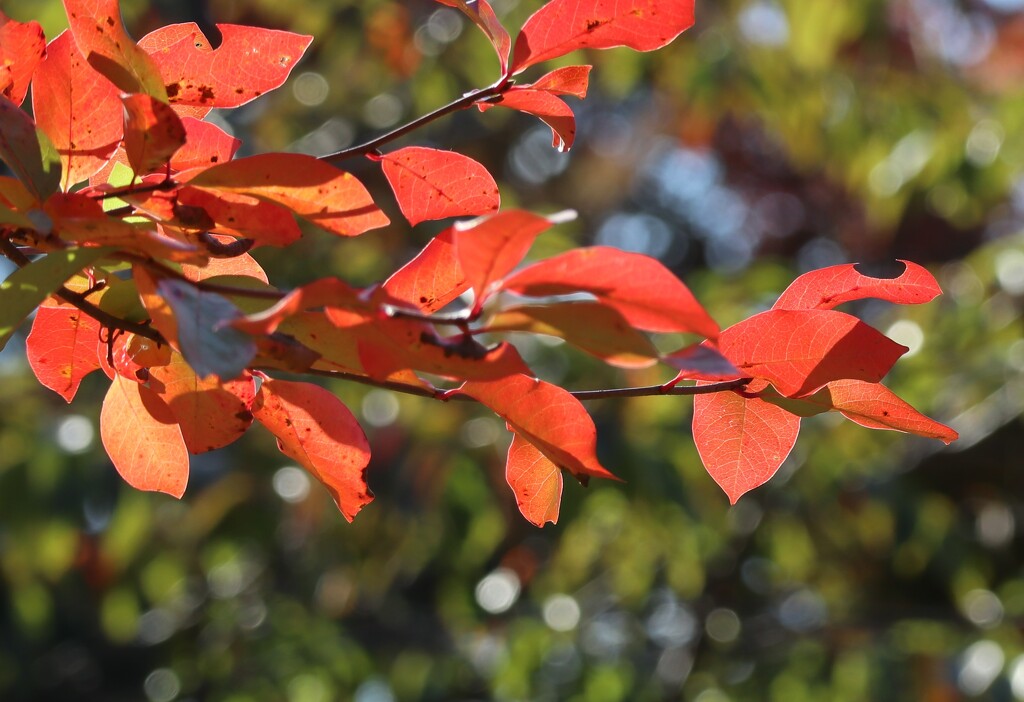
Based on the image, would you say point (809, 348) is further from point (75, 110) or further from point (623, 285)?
point (75, 110)

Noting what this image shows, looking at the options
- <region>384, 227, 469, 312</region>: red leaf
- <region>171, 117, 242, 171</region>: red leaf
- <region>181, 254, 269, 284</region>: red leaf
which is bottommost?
<region>181, 254, 269, 284</region>: red leaf

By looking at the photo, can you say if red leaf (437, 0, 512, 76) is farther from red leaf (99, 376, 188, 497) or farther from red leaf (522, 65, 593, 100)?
red leaf (99, 376, 188, 497)

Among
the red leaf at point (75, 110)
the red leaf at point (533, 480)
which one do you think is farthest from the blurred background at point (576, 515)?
the red leaf at point (75, 110)

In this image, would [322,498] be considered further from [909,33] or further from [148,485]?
[909,33]

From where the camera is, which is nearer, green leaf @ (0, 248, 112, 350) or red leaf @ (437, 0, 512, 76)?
green leaf @ (0, 248, 112, 350)

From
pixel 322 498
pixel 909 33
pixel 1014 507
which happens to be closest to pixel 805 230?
pixel 909 33

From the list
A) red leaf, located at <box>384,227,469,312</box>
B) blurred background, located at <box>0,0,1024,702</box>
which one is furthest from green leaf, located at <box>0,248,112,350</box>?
blurred background, located at <box>0,0,1024,702</box>

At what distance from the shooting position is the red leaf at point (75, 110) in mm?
375

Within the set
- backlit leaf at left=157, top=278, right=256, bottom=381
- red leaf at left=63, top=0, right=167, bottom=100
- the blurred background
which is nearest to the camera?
backlit leaf at left=157, top=278, right=256, bottom=381

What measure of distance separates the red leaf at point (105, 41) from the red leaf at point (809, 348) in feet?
0.76

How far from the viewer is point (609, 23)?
0.41 metres

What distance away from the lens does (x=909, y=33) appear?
4.71m

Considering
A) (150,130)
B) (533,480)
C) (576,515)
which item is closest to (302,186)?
(150,130)

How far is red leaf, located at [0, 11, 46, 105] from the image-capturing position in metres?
0.37
